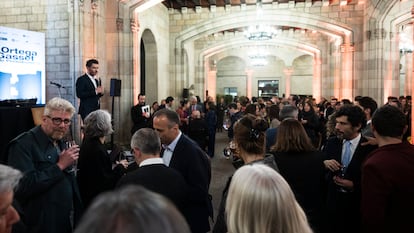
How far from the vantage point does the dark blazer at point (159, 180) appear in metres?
2.11

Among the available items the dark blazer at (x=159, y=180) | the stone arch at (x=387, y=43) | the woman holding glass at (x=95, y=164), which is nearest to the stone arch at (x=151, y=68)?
the stone arch at (x=387, y=43)

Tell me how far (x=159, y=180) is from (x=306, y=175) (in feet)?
3.42

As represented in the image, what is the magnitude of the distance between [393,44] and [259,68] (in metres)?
16.3

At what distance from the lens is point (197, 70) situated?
18.3 metres

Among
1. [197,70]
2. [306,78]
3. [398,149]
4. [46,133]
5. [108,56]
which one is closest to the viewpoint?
[398,149]

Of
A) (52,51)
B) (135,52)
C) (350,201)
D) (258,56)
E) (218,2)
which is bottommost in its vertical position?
(350,201)

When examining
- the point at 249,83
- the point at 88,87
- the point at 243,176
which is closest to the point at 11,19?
Result: the point at 88,87

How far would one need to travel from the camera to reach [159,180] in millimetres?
2137

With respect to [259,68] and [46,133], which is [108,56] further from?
[259,68]

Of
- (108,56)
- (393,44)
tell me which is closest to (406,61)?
(393,44)

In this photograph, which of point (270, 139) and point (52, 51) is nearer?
point (270, 139)

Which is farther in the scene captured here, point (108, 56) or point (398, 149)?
point (108, 56)

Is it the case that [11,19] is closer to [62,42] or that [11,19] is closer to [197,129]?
[62,42]

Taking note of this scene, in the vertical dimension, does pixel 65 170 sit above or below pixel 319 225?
above
